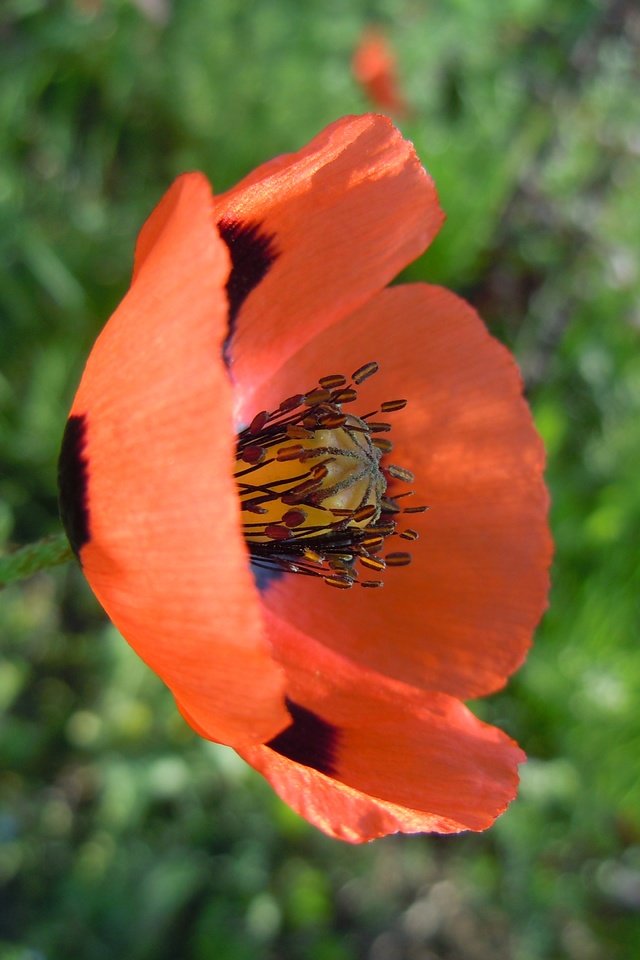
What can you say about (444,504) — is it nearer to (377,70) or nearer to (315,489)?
(315,489)

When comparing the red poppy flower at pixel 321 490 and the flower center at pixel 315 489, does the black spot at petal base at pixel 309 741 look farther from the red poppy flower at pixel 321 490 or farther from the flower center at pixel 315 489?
the flower center at pixel 315 489

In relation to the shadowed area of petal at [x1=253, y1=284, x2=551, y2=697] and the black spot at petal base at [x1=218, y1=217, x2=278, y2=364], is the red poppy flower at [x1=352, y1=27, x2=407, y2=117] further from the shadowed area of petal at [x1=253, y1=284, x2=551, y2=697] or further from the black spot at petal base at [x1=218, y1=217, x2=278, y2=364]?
the black spot at petal base at [x1=218, y1=217, x2=278, y2=364]

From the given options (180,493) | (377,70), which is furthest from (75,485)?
(377,70)

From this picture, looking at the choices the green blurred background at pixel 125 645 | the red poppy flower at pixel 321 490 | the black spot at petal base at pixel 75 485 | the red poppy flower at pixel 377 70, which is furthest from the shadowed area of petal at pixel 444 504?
the red poppy flower at pixel 377 70

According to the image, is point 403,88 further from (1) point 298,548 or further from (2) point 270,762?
(2) point 270,762

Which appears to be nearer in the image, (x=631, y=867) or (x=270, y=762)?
(x=270, y=762)

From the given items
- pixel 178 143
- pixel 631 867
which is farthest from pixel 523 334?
pixel 631 867

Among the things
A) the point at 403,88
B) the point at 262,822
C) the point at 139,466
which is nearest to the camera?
the point at 139,466
